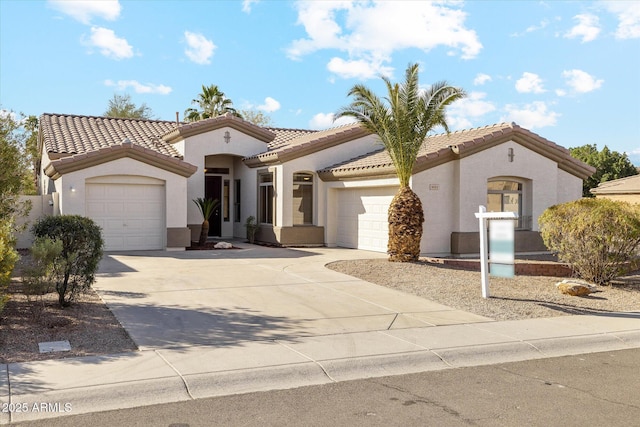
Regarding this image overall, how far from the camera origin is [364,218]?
21391 millimetres

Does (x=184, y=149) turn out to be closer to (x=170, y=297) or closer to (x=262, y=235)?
(x=262, y=235)

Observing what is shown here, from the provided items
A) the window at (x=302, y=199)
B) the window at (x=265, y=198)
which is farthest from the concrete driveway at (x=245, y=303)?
the window at (x=265, y=198)

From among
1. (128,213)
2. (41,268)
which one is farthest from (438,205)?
(41,268)

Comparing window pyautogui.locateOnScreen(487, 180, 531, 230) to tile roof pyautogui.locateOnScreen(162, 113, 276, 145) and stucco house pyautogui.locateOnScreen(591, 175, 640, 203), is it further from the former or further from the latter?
stucco house pyautogui.locateOnScreen(591, 175, 640, 203)

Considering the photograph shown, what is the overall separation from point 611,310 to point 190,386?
8616 millimetres

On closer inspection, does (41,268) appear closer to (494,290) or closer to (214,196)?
(494,290)

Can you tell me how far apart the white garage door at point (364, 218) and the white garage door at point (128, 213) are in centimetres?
632

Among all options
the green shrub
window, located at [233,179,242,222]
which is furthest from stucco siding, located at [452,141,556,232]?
the green shrub

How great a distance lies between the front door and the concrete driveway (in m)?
8.62

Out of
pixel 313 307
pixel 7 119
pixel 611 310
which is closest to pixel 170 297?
pixel 313 307

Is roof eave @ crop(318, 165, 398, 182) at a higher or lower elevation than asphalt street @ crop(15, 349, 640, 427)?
higher

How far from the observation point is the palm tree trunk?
1697cm

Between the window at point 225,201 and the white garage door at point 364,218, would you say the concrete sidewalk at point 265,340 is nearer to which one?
the white garage door at point 364,218

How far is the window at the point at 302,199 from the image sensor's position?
22.8 meters
